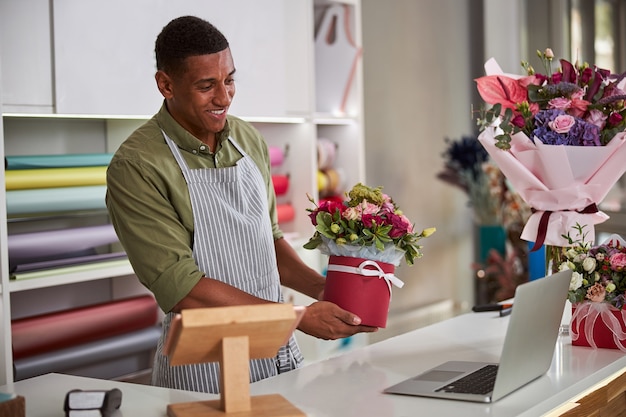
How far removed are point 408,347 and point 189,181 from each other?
0.72m

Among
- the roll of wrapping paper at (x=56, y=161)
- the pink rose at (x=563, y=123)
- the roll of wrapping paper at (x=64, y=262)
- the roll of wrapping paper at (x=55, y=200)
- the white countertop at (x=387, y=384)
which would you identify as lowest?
the white countertop at (x=387, y=384)

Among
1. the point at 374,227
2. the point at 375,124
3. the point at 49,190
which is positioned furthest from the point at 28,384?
the point at 375,124

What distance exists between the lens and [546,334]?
1.90 m

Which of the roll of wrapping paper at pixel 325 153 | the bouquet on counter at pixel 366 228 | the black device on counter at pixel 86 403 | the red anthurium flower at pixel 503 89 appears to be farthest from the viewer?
the roll of wrapping paper at pixel 325 153

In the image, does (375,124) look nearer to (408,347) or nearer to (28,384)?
(408,347)

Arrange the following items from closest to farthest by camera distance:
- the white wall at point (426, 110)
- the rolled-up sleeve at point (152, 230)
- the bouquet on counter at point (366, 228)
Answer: the bouquet on counter at point (366, 228)
the rolled-up sleeve at point (152, 230)
the white wall at point (426, 110)

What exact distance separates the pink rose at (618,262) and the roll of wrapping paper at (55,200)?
1783 millimetres

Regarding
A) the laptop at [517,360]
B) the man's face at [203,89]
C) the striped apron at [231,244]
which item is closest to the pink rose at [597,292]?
the laptop at [517,360]

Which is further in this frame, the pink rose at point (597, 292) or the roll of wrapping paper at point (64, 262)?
the roll of wrapping paper at point (64, 262)

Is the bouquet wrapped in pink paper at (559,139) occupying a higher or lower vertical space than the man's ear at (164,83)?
lower

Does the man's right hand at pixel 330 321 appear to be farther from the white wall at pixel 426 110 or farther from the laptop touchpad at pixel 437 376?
the white wall at pixel 426 110

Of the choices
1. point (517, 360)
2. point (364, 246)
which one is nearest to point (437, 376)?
point (517, 360)

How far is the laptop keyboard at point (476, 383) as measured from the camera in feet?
5.94

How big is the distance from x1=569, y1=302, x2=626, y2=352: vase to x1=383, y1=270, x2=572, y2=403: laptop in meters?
0.29
